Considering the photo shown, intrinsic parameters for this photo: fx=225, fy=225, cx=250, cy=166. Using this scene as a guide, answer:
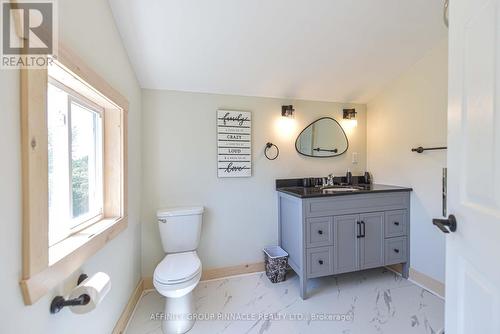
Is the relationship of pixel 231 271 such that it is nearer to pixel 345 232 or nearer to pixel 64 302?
pixel 345 232

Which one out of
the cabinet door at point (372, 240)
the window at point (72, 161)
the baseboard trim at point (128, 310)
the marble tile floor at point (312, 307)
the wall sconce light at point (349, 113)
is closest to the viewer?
the window at point (72, 161)

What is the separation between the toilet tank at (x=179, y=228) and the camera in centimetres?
198

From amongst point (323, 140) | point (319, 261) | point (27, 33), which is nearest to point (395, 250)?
point (319, 261)

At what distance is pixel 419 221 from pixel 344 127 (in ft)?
4.05

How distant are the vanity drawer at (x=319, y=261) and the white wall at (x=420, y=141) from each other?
92 cm

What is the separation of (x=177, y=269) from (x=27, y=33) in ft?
4.87

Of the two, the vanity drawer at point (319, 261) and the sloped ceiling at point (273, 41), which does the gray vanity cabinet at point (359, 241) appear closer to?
the vanity drawer at point (319, 261)

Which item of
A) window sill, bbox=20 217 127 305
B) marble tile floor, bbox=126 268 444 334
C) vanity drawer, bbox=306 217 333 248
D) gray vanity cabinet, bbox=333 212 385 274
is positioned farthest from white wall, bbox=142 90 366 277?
window sill, bbox=20 217 127 305

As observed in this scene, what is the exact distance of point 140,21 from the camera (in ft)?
4.97

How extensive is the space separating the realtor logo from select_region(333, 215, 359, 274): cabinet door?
210cm

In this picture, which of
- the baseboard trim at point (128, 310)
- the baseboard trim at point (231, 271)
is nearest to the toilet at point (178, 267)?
the baseboard trim at point (128, 310)

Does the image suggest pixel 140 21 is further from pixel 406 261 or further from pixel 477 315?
pixel 406 261

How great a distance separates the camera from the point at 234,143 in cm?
232

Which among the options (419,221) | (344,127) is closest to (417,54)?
(344,127)
